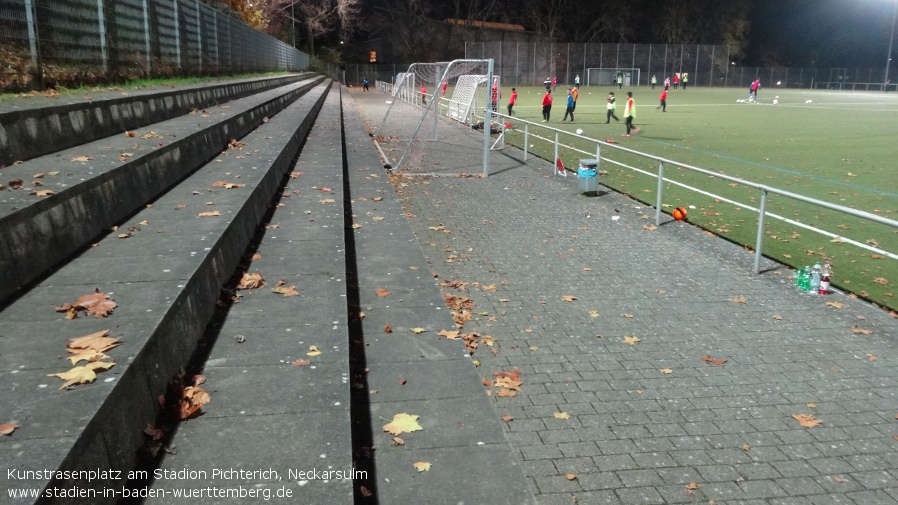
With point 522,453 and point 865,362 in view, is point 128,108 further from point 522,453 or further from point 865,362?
point 865,362

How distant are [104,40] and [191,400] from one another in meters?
9.79

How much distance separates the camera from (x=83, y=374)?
300 centimetres

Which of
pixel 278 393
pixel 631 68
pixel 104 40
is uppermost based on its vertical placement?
pixel 631 68

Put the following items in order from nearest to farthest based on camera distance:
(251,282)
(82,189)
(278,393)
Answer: (278,393), (82,189), (251,282)

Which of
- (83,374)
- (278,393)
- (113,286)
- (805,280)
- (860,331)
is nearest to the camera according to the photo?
(83,374)

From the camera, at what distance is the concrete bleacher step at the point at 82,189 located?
4031 mm

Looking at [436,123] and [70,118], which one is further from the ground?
[70,118]

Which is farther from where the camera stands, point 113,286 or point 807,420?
point 807,420

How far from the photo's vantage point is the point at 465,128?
28312 mm

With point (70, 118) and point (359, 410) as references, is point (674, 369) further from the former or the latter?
point (70, 118)

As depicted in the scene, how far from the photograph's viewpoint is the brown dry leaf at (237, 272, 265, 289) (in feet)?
18.0

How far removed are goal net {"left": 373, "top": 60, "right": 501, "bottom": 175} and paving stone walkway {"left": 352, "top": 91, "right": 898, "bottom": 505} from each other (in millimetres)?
6929

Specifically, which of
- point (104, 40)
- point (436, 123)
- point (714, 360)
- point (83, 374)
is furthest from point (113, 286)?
point (436, 123)

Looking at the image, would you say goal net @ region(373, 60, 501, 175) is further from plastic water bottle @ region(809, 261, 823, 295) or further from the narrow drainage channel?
the narrow drainage channel
